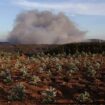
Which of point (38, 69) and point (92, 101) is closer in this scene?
point (92, 101)

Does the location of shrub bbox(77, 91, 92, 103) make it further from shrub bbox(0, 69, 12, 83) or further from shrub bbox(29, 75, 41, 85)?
shrub bbox(0, 69, 12, 83)

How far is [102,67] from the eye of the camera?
89.0ft

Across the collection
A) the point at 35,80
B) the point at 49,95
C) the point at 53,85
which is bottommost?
the point at 49,95

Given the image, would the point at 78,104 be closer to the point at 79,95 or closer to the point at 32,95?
the point at 79,95

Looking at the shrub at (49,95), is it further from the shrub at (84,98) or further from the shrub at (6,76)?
the shrub at (6,76)

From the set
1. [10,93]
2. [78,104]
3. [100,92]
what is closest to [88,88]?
[100,92]

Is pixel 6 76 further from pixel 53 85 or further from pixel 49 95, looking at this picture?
pixel 49 95

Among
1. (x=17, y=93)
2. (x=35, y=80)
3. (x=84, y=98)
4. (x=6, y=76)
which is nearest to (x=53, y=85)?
(x=35, y=80)

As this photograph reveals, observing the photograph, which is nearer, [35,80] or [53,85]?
[53,85]

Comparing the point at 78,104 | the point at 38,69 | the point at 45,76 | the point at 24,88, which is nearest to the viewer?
the point at 78,104

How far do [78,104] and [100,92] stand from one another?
7.06 feet

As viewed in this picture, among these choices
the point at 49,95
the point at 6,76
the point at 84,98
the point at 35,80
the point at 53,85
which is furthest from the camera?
the point at 6,76

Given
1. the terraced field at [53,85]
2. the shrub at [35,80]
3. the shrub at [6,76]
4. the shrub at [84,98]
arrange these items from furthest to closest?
the shrub at [6,76] < the shrub at [35,80] < the terraced field at [53,85] < the shrub at [84,98]

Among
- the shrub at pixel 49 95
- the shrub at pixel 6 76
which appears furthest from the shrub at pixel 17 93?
the shrub at pixel 6 76
